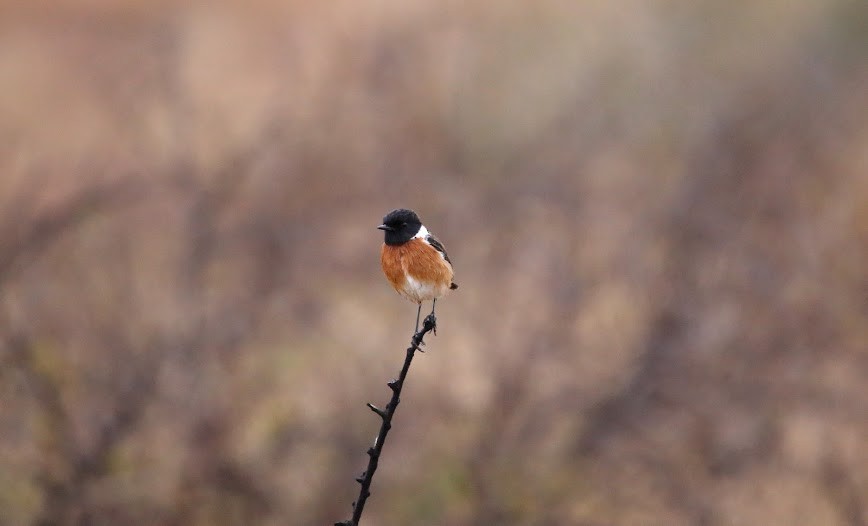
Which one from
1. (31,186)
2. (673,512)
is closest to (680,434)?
(673,512)

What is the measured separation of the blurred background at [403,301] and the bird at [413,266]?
749cm

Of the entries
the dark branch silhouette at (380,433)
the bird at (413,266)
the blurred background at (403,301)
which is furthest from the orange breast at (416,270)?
the blurred background at (403,301)

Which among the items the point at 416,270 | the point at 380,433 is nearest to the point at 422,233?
the point at 416,270

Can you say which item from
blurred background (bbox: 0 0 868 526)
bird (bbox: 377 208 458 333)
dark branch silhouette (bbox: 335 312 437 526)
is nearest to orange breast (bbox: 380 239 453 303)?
bird (bbox: 377 208 458 333)

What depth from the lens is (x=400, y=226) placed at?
3.71 meters

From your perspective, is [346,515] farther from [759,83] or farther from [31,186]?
[759,83]

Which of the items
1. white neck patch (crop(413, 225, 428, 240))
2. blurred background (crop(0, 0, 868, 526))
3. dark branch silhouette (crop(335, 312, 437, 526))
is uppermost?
blurred background (crop(0, 0, 868, 526))

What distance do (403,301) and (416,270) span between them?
9.54 m

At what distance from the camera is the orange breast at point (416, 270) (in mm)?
3875

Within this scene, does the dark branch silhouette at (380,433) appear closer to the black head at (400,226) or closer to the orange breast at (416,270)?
the black head at (400,226)

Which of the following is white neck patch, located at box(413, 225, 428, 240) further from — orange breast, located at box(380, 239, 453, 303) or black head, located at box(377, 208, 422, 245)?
black head, located at box(377, 208, 422, 245)

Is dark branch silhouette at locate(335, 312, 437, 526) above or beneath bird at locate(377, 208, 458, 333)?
beneath

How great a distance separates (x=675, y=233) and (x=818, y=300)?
6.53 ft

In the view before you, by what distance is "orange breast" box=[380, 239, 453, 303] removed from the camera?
3.88 m
